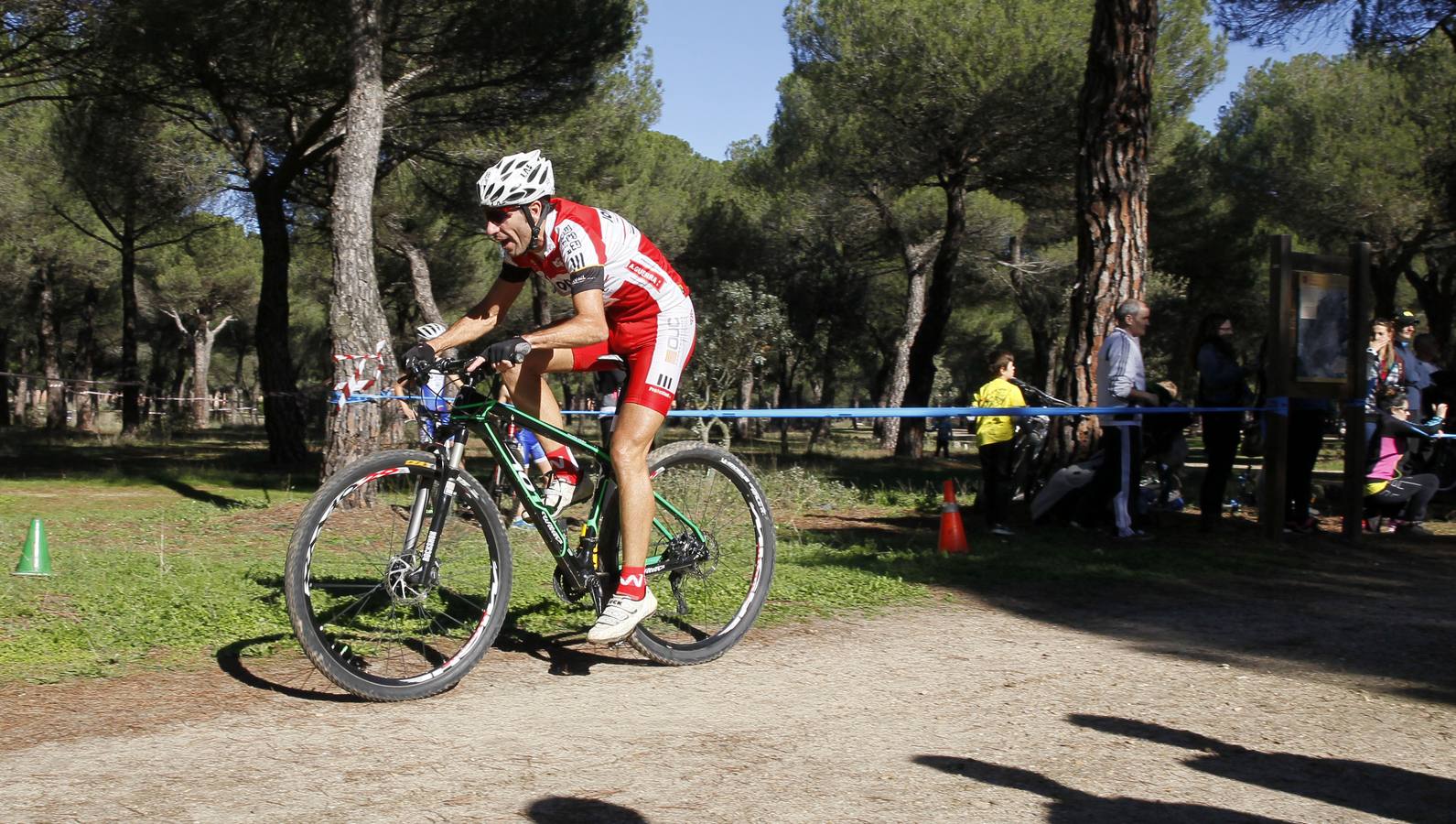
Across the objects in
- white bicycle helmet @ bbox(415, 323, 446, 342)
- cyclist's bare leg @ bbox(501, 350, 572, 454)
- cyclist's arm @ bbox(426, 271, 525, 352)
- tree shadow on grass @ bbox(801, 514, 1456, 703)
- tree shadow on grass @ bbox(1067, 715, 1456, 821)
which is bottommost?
tree shadow on grass @ bbox(1067, 715, 1456, 821)

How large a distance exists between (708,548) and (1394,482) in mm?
7615

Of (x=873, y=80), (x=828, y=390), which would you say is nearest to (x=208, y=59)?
(x=873, y=80)

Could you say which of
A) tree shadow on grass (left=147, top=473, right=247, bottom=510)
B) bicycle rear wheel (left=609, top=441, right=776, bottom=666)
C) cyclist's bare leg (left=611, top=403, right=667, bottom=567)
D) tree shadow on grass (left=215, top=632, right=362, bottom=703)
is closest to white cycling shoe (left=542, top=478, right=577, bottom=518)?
cyclist's bare leg (left=611, top=403, right=667, bottom=567)

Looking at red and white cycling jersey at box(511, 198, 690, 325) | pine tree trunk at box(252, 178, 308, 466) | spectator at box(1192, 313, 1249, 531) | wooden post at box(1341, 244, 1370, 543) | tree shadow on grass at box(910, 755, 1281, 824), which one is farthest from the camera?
pine tree trunk at box(252, 178, 308, 466)

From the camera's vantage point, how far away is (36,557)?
6.99 metres

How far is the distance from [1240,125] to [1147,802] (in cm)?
3689

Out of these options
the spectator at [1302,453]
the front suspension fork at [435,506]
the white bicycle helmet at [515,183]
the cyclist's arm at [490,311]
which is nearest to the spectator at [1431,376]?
the spectator at [1302,453]

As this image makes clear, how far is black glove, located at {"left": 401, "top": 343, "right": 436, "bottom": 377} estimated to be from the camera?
174 inches

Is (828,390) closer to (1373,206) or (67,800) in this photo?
(1373,206)

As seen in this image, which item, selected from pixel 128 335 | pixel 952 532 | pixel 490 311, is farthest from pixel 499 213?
pixel 128 335

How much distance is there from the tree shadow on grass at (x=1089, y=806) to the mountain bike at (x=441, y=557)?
1.73 metres

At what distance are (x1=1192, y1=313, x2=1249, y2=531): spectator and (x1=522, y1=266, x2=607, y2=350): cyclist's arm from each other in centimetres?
663

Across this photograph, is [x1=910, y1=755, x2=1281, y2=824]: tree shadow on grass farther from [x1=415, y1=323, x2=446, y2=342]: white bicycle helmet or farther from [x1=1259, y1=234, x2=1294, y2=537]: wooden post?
[x1=1259, y1=234, x2=1294, y2=537]: wooden post

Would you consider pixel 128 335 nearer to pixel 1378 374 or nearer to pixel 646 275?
pixel 1378 374
